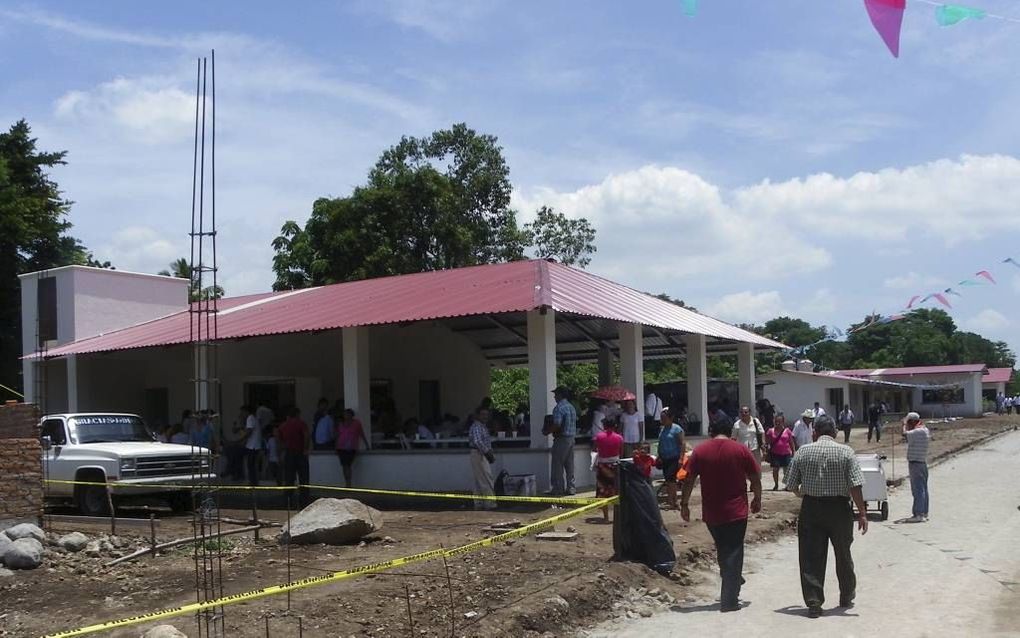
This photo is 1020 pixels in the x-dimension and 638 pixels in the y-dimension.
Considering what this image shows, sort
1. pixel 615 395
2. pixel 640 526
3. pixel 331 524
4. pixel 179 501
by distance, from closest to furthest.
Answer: pixel 640 526 < pixel 331 524 < pixel 615 395 < pixel 179 501

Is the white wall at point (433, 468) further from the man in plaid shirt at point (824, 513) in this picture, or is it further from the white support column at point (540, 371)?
the man in plaid shirt at point (824, 513)

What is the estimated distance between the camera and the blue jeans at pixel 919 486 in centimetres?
1537

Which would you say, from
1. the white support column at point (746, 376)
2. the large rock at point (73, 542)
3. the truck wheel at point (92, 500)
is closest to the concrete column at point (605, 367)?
the white support column at point (746, 376)

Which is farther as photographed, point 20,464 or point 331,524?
point 20,464

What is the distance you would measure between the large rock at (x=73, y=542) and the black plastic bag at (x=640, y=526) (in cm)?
748

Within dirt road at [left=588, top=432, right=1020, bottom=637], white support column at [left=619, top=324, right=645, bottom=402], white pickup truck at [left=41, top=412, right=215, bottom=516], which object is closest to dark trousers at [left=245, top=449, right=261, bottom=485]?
white pickup truck at [left=41, top=412, right=215, bottom=516]

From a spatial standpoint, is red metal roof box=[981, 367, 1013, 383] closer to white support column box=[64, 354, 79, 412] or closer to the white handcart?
the white handcart

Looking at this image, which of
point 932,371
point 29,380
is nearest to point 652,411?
point 29,380

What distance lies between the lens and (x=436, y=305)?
19406 mm

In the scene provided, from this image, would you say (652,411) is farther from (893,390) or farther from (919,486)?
(893,390)

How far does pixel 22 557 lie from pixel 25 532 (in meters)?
1.24

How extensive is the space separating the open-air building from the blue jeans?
5.47 meters

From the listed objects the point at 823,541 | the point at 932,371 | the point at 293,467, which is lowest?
the point at 293,467

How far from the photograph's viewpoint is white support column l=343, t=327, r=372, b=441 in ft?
66.3
